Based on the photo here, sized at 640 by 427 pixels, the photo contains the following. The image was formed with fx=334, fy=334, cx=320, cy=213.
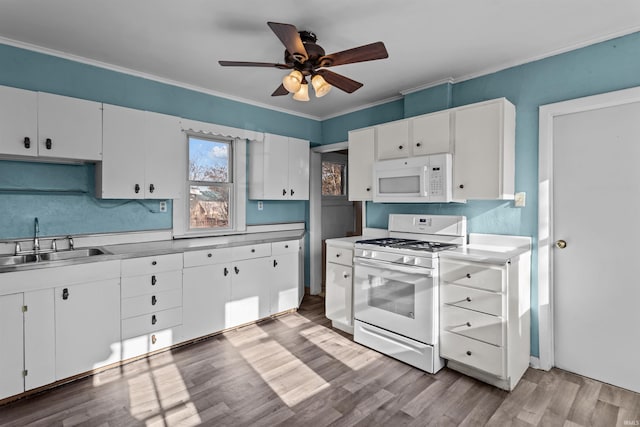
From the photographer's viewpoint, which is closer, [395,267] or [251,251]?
[395,267]

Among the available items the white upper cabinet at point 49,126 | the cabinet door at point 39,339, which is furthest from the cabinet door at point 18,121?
the cabinet door at point 39,339

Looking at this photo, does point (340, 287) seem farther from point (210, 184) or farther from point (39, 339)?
point (39, 339)

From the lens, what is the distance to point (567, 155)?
258cm

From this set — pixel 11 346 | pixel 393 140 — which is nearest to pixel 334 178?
pixel 393 140

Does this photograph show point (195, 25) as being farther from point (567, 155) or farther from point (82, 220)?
point (567, 155)

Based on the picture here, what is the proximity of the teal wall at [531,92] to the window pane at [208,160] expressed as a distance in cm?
225

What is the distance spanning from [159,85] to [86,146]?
1.01m

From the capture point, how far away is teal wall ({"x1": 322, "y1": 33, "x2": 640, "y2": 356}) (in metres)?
2.37

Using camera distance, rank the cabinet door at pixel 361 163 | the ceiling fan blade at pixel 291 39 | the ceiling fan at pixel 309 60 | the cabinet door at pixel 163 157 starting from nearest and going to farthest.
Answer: the ceiling fan blade at pixel 291 39 → the ceiling fan at pixel 309 60 → the cabinet door at pixel 163 157 → the cabinet door at pixel 361 163

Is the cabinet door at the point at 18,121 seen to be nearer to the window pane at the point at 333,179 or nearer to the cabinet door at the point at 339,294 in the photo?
the cabinet door at the point at 339,294

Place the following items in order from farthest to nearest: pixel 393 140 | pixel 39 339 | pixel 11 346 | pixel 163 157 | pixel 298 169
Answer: pixel 298 169
pixel 393 140
pixel 163 157
pixel 39 339
pixel 11 346

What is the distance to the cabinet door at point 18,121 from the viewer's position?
231cm

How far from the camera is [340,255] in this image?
11.2ft

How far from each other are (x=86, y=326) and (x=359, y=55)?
8.87 feet
